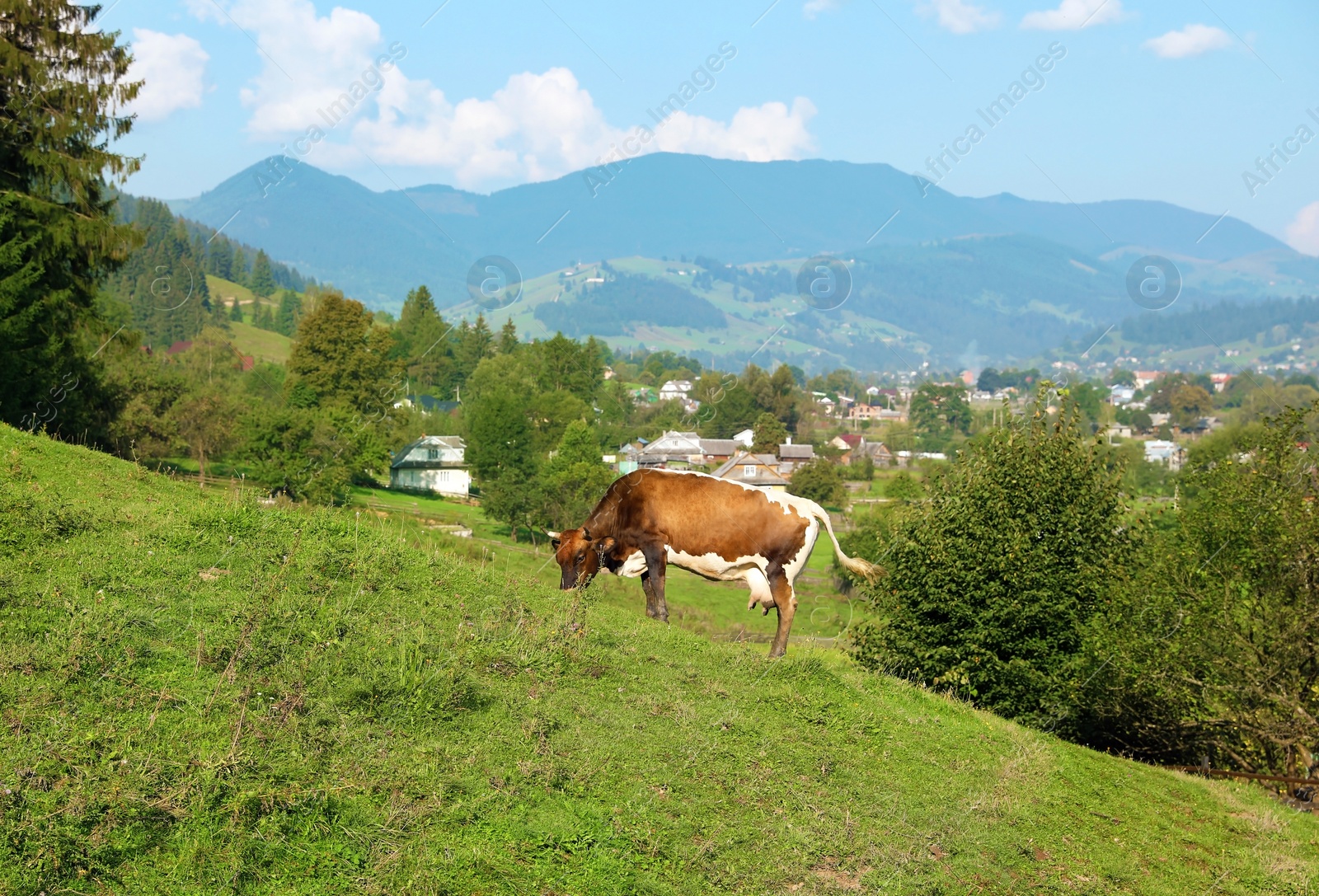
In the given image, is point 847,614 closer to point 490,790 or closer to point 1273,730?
point 1273,730

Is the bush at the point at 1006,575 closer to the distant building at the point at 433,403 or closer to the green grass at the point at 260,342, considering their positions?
the distant building at the point at 433,403

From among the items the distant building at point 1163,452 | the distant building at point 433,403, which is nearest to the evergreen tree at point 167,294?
the distant building at point 433,403

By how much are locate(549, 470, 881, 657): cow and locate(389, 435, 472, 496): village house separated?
80513 millimetres

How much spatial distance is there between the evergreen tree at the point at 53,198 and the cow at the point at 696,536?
20.7m

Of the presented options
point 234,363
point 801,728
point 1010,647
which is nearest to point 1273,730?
point 1010,647

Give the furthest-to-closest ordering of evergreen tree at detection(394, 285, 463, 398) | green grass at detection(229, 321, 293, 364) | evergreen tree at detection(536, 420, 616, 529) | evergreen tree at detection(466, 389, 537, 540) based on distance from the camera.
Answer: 1. green grass at detection(229, 321, 293, 364)
2. evergreen tree at detection(394, 285, 463, 398)
3. evergreen tree at detection(466, 389, 537, 540)
4. evergreen tree at detection(536, 420, 616, 529)

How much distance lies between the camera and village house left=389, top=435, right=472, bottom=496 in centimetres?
9506

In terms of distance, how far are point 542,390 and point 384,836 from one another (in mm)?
113245

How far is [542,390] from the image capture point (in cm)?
11888

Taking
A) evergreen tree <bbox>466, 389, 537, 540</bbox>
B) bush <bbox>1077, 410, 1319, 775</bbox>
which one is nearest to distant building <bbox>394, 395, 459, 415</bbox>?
evergreen tree <bbox>466, 389, 537, 540</bbox>

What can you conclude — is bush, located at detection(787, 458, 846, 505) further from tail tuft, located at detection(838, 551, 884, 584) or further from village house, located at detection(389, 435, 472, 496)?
tail tuft, located at detection(838, 551, 884, 584)

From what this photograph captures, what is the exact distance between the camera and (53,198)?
96.9 feet

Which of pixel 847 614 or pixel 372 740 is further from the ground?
pixel 372 740

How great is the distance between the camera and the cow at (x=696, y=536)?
46.9ft
